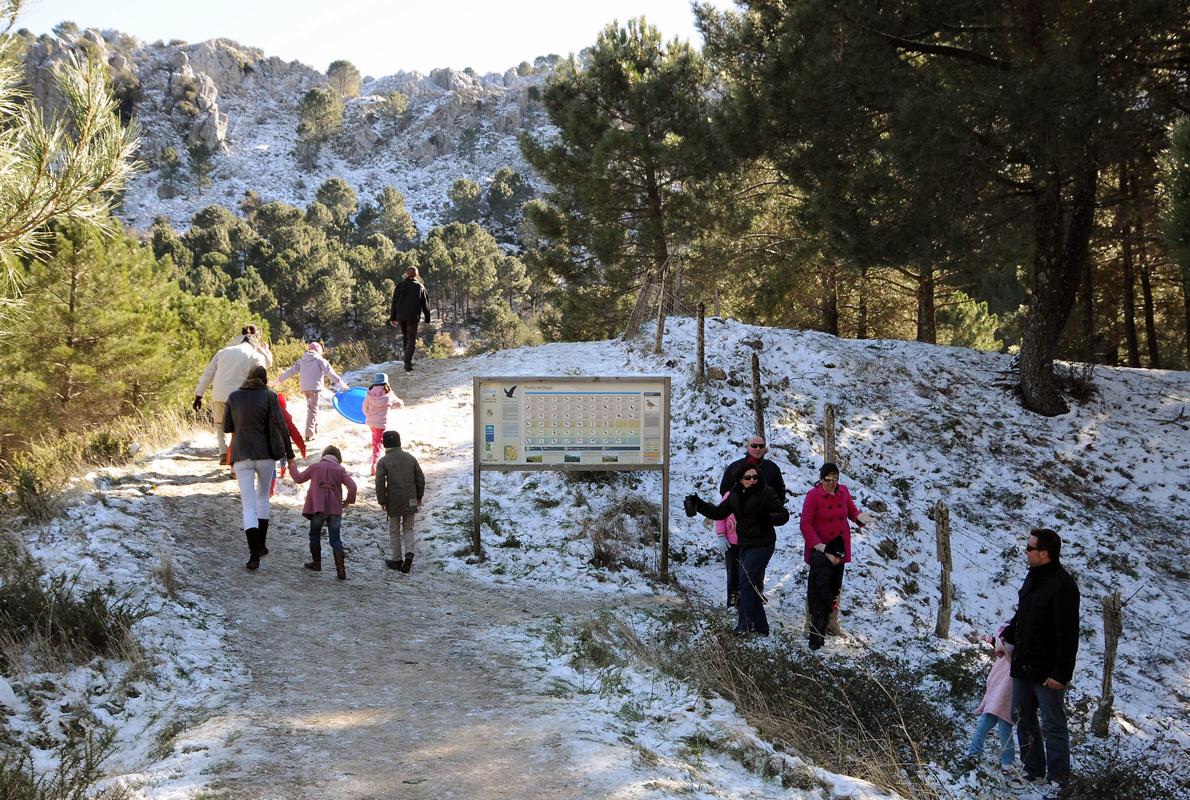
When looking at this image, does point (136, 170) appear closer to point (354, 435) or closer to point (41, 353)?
point (354, 435)

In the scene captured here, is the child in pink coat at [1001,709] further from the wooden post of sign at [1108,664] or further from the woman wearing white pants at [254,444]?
the woman wearing white pants at [254,444]

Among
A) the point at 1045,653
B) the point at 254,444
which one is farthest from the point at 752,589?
the point at 254,444

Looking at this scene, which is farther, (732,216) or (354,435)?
(732,216)

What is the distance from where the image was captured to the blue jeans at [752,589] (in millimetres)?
7246

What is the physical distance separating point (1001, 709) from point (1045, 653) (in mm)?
702

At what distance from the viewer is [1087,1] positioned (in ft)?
38.3

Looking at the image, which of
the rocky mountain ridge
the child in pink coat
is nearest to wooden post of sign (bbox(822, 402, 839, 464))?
the child in pink coat

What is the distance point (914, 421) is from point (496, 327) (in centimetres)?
3921

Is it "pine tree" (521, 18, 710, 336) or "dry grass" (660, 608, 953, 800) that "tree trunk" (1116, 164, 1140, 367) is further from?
"dry grass" (660, 608, 953, 800)

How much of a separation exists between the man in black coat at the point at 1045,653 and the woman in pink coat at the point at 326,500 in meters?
5.73

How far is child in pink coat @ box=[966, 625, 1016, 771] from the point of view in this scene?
6.04 metres

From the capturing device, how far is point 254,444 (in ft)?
25.7

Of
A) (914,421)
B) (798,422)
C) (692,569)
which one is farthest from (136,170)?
(914,421)

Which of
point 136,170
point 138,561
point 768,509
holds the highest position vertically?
point 136,170
